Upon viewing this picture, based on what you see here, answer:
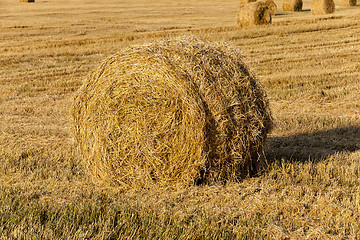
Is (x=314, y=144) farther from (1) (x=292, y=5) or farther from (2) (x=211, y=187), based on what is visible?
(1) (x=292, y=5)

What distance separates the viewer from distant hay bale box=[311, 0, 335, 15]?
26688 mm

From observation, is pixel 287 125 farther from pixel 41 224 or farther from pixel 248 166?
pixel 41 224

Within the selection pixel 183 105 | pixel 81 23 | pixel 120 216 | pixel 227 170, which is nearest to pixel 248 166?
pixel 227 170

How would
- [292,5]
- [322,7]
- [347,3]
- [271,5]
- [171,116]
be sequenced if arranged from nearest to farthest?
[171,116], [322,7], [271,5], [292,5], [347,3]

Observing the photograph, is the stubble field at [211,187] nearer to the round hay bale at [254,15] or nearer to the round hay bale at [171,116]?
the round hay bale at [171,116]

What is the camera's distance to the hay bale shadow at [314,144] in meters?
6.23

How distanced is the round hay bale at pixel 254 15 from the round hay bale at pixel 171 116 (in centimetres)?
1711

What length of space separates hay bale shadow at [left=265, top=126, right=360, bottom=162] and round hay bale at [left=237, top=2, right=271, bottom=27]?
1506 centimetres

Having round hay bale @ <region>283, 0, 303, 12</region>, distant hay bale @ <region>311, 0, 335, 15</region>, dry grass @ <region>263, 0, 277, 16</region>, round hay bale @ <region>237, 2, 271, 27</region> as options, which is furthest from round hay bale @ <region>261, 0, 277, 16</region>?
round hay bale @ <region>237, 2, 271, 27</region>

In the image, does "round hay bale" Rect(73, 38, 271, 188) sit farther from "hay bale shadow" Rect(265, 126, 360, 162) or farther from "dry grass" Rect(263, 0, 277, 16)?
"dry grass" Rect(263, 0, 277, 16)

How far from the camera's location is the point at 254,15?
21781 millimetres

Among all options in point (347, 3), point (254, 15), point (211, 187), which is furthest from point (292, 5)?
point (211, 187)

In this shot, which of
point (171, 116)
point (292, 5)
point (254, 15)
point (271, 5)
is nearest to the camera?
point (171, 116)

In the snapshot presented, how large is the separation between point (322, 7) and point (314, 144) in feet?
72.0
